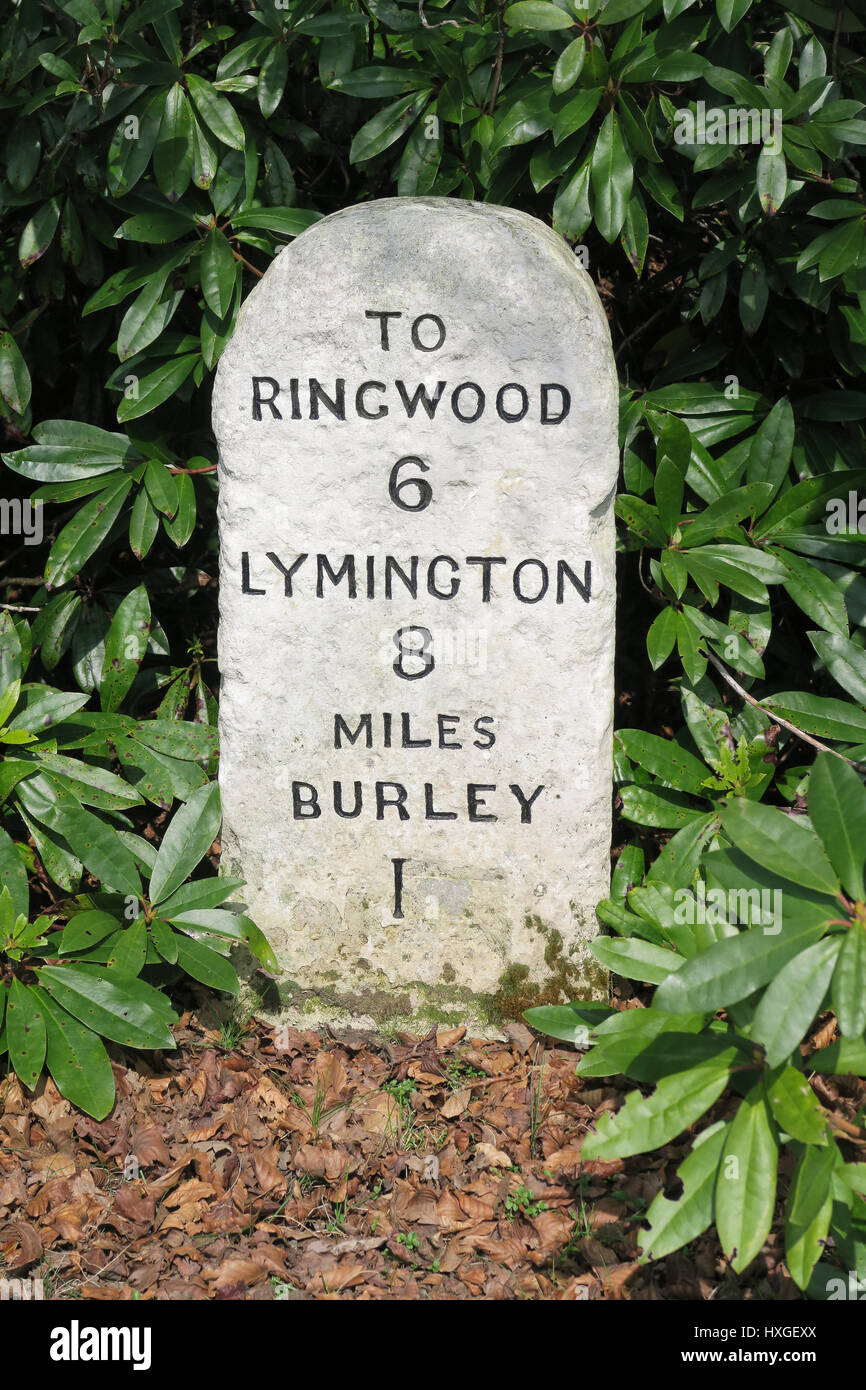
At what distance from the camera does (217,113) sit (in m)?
3.17

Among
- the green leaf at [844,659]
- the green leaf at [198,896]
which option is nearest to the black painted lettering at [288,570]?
the green leaf at [198,896]

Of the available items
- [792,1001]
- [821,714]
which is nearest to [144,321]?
[821,714]

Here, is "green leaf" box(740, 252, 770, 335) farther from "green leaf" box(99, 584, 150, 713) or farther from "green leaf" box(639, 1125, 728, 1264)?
"green leaf" box(639, 1125, 728, 1264)

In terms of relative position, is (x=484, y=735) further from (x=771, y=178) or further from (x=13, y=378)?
(x=13, y=378)

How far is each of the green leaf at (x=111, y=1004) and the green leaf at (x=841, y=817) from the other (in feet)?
5.01

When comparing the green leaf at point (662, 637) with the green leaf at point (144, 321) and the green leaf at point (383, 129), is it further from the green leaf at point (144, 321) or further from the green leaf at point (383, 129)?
the green leaf at point (144, 321)

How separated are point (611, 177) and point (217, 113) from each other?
1.03m

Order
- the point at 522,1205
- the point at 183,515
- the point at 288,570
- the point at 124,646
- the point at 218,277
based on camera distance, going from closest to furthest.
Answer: the point at 522,1205 < the point at 288,570 < the point at 218,277 < the point at 183,515 < the point at 124,646

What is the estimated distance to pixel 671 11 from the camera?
9.52 ft

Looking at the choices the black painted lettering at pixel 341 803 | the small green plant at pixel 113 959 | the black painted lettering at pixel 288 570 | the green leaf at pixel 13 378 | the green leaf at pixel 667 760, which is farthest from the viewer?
the green leaf at pixel 13 378

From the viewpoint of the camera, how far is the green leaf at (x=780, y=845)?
2.08 meters

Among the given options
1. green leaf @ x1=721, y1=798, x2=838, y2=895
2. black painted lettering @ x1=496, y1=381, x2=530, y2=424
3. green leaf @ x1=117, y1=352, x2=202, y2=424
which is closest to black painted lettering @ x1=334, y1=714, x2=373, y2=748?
black painted lettering @ x1=496, y1=381, x2=530, y2=424

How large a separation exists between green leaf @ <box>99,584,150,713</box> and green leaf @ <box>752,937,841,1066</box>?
2028mm

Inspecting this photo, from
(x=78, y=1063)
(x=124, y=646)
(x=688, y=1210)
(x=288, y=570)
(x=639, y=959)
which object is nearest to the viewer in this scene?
(x=688, y=1210)
